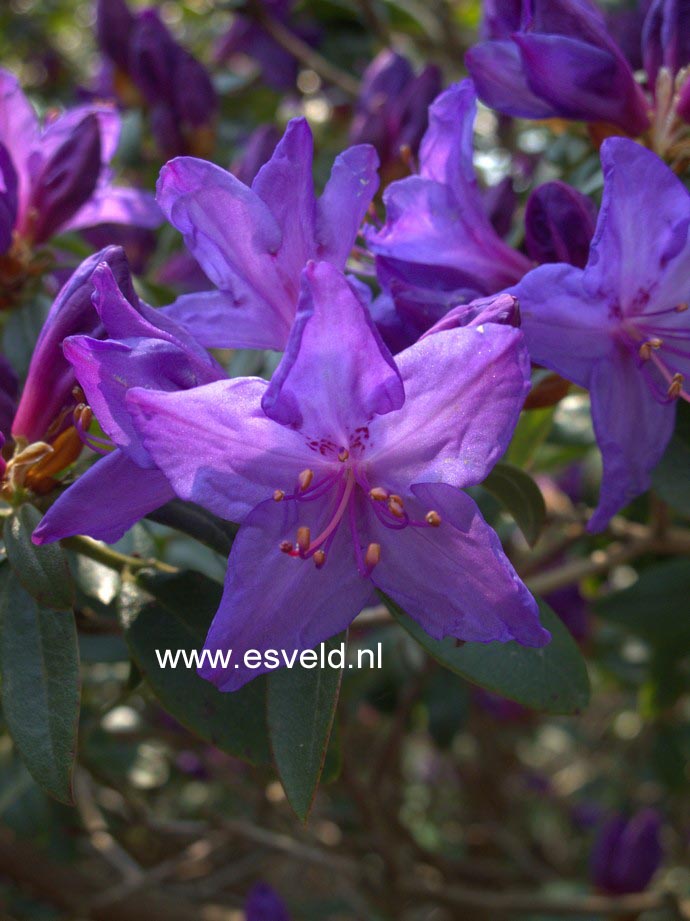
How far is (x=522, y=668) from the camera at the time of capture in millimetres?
1206

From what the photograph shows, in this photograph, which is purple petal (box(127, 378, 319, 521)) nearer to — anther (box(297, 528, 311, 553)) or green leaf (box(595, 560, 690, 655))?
anther (box(297, 528, 311, 553))

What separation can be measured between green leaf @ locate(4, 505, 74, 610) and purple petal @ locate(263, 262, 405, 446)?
29cm

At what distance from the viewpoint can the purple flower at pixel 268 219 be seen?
3.62ft

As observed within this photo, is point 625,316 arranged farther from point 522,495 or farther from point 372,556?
point 372,556

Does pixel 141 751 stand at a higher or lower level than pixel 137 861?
higher

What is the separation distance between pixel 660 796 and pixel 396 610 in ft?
9.65

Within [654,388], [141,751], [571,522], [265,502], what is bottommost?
[141,751]

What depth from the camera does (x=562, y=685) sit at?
1.22 metres

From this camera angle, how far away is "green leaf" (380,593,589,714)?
1169 mm

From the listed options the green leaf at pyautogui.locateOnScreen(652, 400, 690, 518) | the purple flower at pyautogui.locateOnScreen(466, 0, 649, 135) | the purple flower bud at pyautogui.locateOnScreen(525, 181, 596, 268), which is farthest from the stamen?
the purple flower at pyautogui.locateOnScreen(466, 0, 649, 135)

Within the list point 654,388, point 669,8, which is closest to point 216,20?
point 669,8

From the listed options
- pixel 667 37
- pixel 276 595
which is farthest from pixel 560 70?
pixel 276 595

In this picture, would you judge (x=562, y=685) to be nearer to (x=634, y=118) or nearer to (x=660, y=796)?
(x=634, y=118)

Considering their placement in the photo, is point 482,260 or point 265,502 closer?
point 265,502
